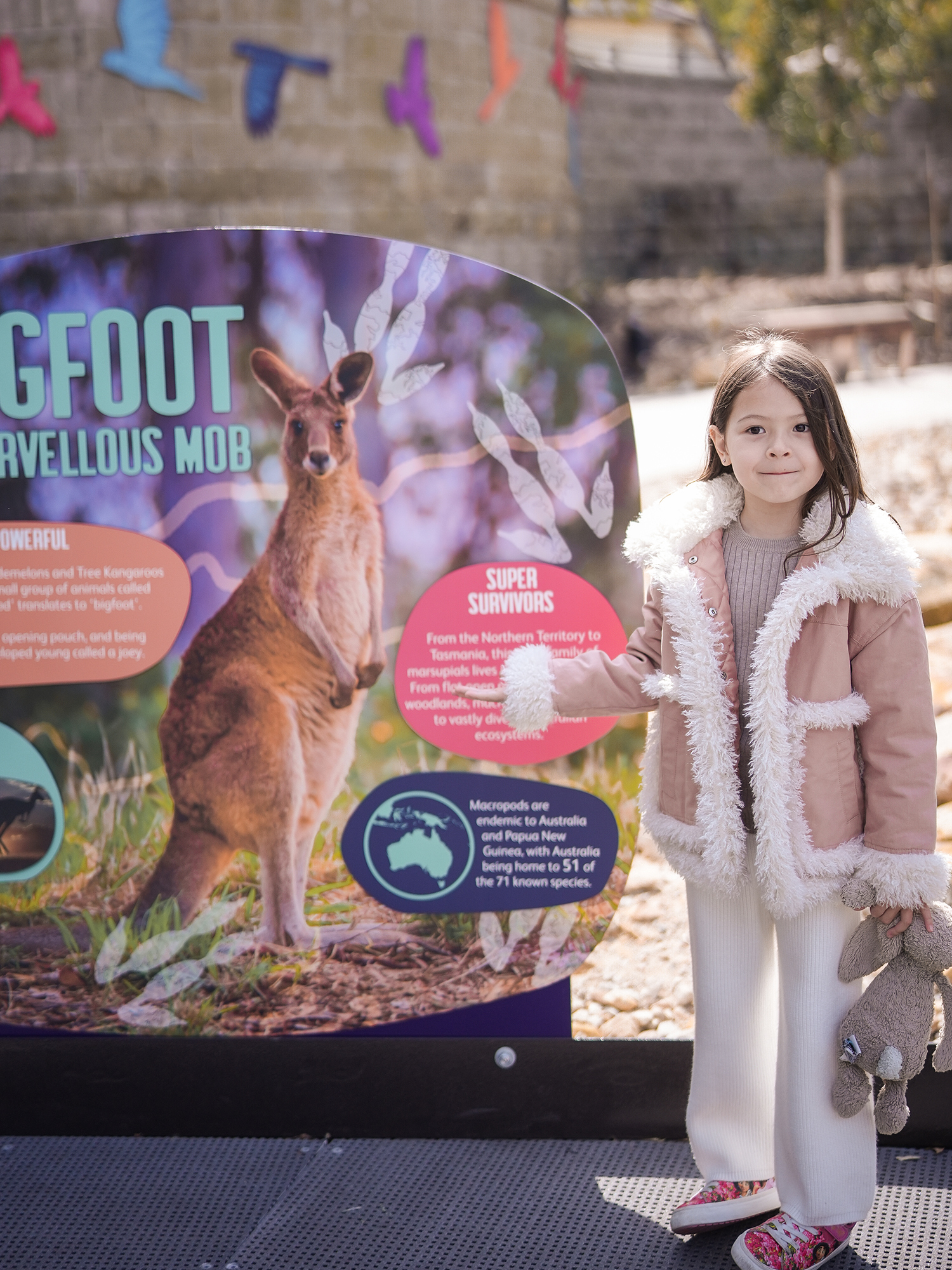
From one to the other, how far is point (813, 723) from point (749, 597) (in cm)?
20

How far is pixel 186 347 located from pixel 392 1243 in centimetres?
136

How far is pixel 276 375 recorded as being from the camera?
6.25ft

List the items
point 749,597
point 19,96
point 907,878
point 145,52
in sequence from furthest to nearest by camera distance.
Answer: point 19,96 → point 145,52 → point 749,597 → point 907,878

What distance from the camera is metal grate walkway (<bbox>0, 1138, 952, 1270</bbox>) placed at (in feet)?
5.70

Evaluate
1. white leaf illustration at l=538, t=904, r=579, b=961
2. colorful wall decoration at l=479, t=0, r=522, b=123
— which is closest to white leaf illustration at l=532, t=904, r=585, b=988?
white leaf illustration at l=538, t=904, r=579, b=961

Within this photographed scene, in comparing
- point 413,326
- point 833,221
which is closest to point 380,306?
point 413,326

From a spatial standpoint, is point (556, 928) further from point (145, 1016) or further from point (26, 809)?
point (26, 809)

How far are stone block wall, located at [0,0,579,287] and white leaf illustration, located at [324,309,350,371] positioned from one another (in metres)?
9.56

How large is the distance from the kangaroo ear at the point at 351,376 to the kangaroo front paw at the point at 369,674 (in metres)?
0.42

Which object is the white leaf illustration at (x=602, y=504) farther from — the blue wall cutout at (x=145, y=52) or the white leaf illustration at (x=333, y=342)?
the blue wall cutout at (x=145, y=52)

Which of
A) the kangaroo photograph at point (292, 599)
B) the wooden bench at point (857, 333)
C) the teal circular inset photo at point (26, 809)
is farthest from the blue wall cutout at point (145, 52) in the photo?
the teal circular inset photo at point (26, 809)

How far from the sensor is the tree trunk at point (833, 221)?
16.9 meters

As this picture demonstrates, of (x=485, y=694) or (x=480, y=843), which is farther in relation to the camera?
(x=480, y=843)

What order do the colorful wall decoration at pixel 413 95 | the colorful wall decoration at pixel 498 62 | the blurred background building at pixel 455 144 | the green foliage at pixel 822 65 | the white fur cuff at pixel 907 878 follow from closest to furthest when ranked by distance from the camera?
the white fur cuff at pixel 907 878
the blurred background building at pixel 455 144
the colorful wall decoration at pixel 413 95
the colorful wall decoration at pixel 498 62
the green foliage at pixel 822 65
